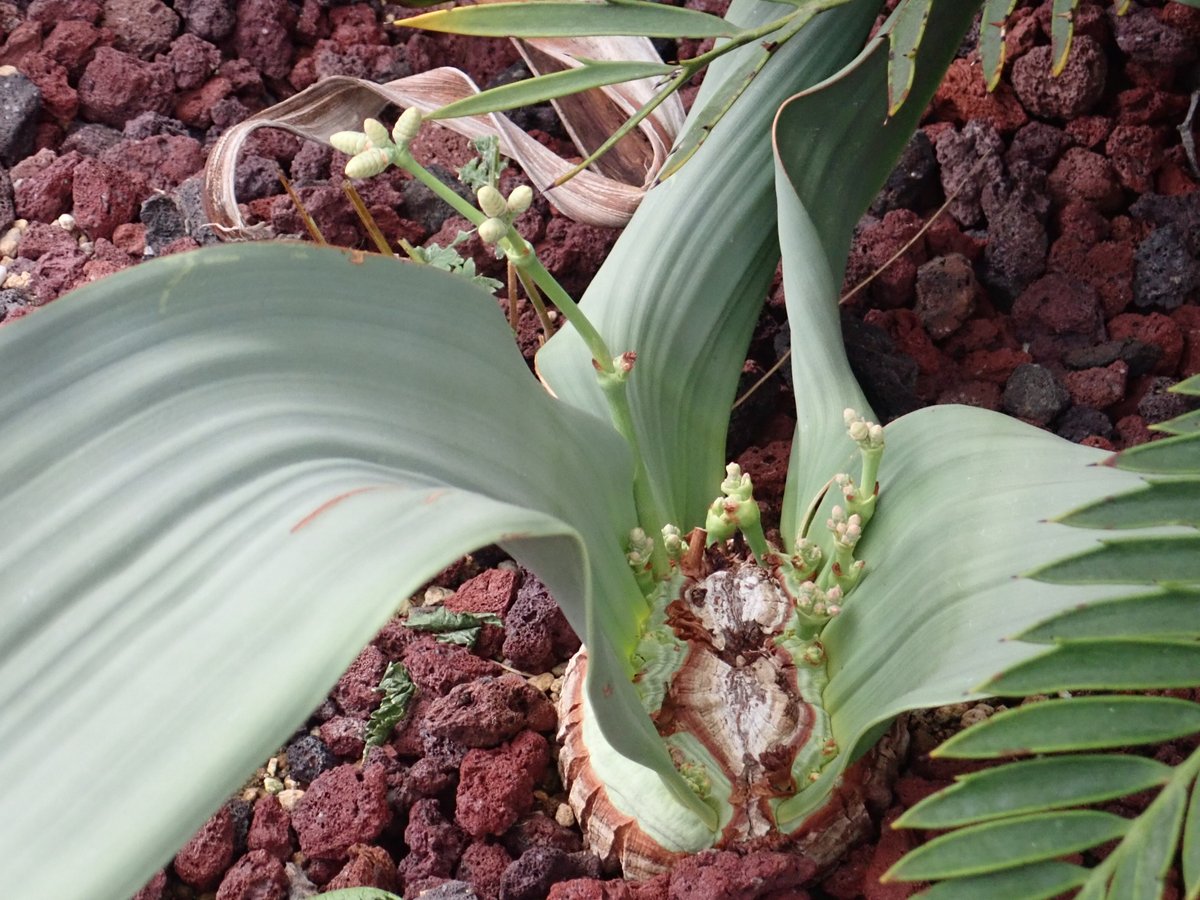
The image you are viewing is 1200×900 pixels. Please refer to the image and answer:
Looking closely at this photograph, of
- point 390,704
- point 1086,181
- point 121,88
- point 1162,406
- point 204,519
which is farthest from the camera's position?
point 121,88

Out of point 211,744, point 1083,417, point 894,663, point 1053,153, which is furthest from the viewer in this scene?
point 1053,153

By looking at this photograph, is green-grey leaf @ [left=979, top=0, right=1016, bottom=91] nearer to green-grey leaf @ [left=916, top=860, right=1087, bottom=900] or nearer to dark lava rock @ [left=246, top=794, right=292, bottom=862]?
green-grey leaf @ [left=916, top=860, right=1087, bottom=900]

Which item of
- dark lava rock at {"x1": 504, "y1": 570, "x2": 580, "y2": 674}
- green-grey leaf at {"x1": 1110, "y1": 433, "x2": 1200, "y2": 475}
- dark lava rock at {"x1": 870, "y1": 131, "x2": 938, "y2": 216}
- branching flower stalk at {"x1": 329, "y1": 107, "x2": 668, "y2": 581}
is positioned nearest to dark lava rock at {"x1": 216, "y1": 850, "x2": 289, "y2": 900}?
dark lava rock at {"x1": 504, "y1": 570, "x2": 580, "y2": 674}

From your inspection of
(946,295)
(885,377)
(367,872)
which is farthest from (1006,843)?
(946,295)

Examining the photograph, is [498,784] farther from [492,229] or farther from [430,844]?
[492,229]

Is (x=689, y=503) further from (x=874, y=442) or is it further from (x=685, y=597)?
(x=874, y=442)

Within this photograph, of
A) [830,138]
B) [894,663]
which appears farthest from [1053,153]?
[894,663]
